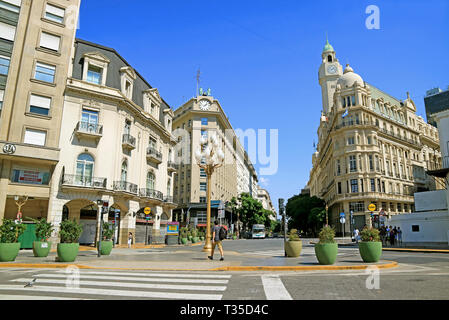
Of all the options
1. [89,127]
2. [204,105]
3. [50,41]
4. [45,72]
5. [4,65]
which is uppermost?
[204,105]

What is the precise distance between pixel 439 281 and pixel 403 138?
62.8 meters

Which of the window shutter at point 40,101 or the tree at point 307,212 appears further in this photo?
the tree at point 307,212

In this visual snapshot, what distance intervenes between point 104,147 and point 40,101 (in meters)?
6.22

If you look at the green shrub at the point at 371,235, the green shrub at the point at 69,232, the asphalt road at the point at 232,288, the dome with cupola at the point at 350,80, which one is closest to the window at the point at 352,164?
the dome with cupola at the point at 350,80

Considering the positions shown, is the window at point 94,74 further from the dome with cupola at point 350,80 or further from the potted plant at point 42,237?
the dome with cupola at point 350,80

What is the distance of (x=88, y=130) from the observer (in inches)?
1083

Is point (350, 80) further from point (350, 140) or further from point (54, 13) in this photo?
point (54, 13)

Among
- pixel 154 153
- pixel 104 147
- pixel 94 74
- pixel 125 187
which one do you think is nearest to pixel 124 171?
pixel 125 187

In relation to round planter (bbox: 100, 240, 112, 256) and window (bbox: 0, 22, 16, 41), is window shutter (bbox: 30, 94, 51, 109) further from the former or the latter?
round planter (bbox: 100, 240, 112, 256)

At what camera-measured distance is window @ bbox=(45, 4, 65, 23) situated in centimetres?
2706

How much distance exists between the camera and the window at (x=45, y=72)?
84.6ft

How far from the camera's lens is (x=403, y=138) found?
62031mm
